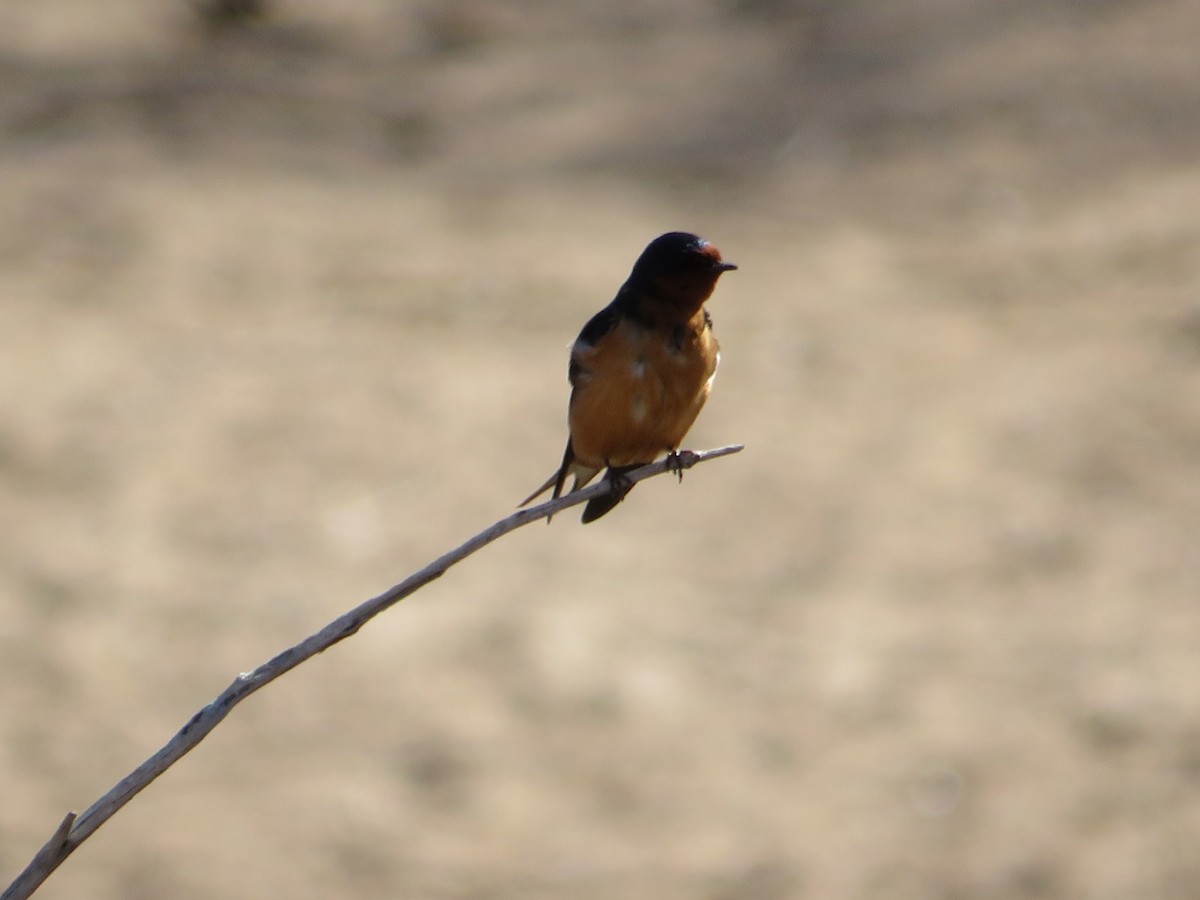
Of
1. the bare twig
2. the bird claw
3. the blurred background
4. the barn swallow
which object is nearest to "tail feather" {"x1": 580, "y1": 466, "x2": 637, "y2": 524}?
the barn swallow

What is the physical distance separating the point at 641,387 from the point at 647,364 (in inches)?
2.5

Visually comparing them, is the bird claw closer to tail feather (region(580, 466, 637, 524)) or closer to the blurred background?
tail feather (region(580, 466, 637, 524))

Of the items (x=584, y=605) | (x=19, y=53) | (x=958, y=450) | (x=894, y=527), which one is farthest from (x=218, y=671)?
(x=19, y=53)

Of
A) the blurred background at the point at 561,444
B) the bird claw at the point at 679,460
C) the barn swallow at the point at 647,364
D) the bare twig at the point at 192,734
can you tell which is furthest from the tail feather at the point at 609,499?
the blurred background at the point at 561,444

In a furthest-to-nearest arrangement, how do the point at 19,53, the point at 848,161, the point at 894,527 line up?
the point at 19,53
the point at 848,161
the point at 894,527

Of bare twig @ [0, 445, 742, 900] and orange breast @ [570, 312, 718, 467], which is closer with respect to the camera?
bare twig @ [0, 445, 742, 900]

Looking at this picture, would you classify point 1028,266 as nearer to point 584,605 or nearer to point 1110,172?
point 1110,172

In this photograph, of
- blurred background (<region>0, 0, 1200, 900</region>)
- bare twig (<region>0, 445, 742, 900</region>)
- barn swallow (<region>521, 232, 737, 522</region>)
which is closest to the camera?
bare twig (<region>0, 445, 742, 900</region>)

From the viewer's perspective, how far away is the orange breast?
14.8 ft

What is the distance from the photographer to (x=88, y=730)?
9266 millimetres

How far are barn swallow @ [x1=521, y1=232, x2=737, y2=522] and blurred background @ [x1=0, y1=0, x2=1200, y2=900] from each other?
4.47 metres

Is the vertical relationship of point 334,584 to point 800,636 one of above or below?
above

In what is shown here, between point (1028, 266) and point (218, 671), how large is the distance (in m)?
6.66

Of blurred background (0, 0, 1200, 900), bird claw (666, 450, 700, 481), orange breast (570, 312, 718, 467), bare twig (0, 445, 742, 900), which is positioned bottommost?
bare twig (0, 445, 742, 900)
